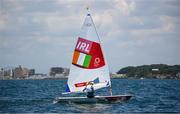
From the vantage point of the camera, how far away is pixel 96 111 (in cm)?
4247

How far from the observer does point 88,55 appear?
48938 millimetres

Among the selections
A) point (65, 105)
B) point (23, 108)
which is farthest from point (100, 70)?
point (23, 108)

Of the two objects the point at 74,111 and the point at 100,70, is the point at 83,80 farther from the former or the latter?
the point at 74,111

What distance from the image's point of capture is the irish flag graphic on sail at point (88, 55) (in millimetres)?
48594

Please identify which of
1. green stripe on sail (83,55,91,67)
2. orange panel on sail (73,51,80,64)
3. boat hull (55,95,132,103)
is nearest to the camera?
boat hull (55,95,132,103)

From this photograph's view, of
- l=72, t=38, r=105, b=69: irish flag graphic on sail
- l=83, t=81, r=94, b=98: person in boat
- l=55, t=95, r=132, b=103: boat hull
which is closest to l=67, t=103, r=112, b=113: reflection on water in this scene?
l=55, t=95, r=132, b=103: boat hull

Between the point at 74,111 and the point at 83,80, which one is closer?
the point at 74,111

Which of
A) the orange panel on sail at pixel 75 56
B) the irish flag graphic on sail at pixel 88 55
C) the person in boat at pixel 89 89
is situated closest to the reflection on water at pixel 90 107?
the person in boat at pixel 89 89

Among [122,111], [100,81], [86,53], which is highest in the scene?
[86,53]

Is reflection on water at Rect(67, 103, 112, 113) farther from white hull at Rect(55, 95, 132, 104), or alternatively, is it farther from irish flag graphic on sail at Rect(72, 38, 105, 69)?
irish flag graphic on sail at Rect(72, 38, 105, 69)

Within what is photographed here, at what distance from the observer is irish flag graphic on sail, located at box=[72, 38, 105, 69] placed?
48594 mm

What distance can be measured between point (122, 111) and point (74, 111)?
14.4ft

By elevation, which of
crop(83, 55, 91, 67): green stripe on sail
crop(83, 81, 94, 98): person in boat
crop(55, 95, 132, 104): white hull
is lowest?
crop(55, 95, 132, 104): white hull

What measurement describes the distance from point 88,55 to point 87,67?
131cm
